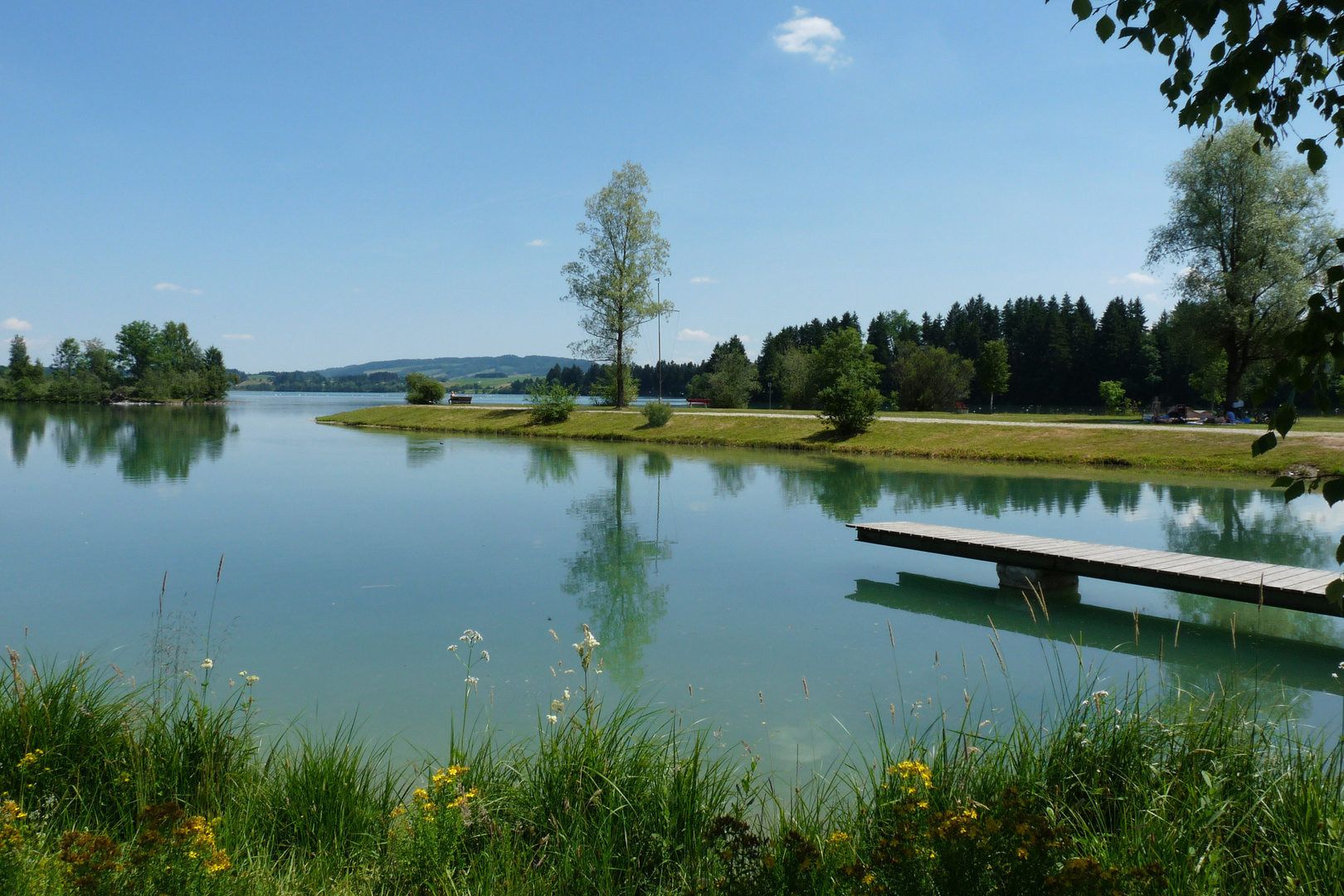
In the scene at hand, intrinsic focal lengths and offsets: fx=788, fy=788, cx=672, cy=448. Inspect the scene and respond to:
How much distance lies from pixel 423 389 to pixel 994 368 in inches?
2050

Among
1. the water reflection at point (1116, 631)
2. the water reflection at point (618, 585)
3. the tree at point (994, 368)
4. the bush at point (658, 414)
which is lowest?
the water reflection at point (1116, 631)

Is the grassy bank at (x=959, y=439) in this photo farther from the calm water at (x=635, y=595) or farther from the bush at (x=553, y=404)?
the calm water at (x=635, y=595)

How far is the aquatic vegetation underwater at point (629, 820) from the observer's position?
2875mm

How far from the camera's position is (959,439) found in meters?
32.7

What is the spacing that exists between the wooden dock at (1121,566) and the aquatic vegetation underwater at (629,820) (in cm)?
472

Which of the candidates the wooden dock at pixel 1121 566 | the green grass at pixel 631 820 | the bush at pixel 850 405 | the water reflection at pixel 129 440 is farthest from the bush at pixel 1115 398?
the green grass at pixel 631 820

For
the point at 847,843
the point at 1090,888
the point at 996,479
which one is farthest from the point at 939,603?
the point at 996,479

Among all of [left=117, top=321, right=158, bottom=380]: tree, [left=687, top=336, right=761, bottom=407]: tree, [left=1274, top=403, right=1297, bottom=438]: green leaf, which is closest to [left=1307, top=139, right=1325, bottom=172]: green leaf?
[left=1274, top=403, right=1297, bottom=438]: green leaf

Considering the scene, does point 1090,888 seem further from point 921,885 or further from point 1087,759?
point 1087,759

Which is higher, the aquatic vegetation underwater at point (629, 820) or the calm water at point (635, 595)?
the aquatic vegetation underwater at point (629, 820)

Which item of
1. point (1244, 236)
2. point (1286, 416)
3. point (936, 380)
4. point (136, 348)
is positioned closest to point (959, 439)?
point (1244, 236)

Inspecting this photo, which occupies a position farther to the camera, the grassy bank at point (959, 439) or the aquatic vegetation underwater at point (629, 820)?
the grassy bank at point (959, 439)

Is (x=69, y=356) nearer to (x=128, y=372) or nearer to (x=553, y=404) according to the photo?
(x=128, y=372)

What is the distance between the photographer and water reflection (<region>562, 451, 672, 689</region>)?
8.33 metres
